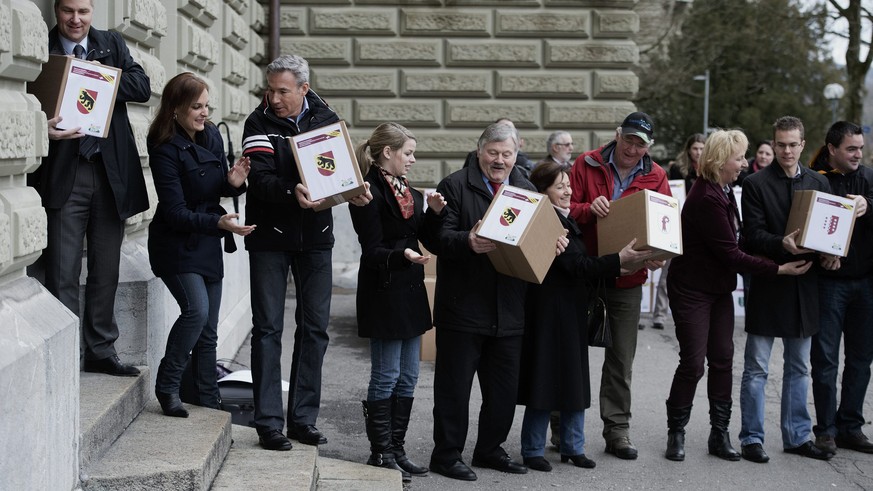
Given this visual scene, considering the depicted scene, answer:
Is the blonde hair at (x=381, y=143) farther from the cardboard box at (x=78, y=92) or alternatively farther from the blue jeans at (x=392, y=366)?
the cardboard box at (x=78, y=92)

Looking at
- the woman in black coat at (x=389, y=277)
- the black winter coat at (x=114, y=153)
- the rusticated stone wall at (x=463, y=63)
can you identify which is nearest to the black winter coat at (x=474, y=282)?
the woman in black coat at (x=389, y=277)

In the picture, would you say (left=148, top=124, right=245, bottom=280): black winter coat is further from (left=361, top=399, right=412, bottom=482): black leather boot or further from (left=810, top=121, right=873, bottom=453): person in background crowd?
(left=810, top=121, right=873, bottom=453): person in background crowd

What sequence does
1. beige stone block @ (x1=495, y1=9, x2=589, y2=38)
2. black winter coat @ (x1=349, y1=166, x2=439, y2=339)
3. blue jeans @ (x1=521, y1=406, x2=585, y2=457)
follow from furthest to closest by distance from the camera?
beige stone block @ (x1=495, y1=9, x2=589, y2=38)
blue jeans @ (x1=521, y1=406, x2=585, y2=457)
black winter coat @ (x1=349, y1=166, x2=439, y2=339)

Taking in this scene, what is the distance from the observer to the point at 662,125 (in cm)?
4212

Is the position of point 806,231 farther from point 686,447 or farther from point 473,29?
point 473,29

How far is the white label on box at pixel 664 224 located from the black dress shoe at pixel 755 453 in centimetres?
139

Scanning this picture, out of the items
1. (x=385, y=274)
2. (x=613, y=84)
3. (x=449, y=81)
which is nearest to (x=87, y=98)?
(x=385, y=274)

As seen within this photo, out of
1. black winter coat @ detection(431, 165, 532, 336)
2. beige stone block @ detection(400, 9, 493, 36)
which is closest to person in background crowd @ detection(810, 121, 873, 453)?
black winter coat @ detection(431, 165, 532, 336)

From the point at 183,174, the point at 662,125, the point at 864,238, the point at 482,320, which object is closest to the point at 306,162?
the point at 183,174

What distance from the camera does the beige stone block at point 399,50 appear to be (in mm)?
11719

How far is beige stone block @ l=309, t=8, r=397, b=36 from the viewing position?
11695mm

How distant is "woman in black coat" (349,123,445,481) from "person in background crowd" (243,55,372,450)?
0.23 metres

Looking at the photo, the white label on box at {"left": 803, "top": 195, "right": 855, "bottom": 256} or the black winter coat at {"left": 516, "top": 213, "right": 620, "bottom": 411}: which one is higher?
the white label on box at {"left": 803, "top": 195, "right": 855, "bottom": 256}

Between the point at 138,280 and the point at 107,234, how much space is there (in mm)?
446
